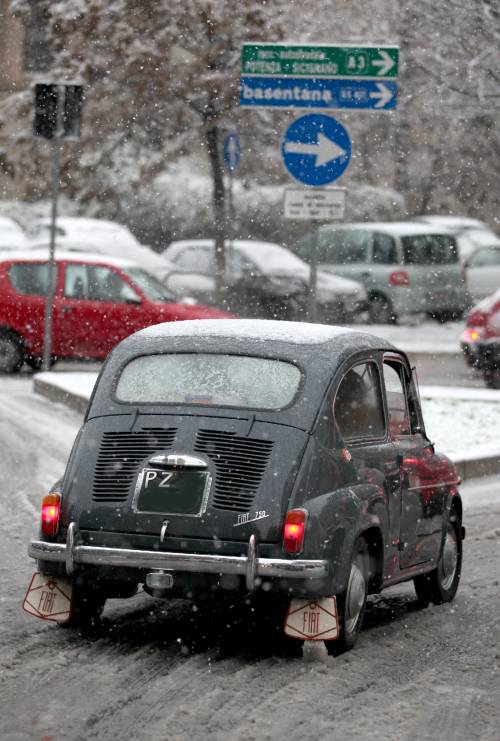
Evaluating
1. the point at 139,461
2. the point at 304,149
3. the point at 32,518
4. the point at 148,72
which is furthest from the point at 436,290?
the point at 139,461

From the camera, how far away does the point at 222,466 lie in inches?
280

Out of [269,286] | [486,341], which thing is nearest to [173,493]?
[486,341]

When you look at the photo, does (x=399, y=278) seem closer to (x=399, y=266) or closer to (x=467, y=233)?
(x=399, y=266)

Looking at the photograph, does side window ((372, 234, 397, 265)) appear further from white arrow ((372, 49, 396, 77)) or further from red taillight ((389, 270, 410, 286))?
white arrow ((372, 49, 396, 77))

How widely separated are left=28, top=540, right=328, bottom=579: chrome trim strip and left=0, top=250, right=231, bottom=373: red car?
14095 millimetres

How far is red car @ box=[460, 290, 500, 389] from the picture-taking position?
2062 centimetres

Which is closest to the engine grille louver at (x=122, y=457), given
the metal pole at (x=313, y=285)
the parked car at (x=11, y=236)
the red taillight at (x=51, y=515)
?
the red taillight at (x=51, y=515)

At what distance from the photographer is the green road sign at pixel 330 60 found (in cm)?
1484

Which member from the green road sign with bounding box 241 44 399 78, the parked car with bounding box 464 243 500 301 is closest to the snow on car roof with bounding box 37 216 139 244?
the parked car with bounding box 464 243 500 301

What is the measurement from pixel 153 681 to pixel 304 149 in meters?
8.84

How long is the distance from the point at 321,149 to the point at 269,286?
45.1 ft

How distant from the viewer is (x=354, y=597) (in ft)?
24.0

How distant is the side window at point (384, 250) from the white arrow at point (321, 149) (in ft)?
46.8

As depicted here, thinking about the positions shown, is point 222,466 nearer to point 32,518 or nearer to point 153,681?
point 153,681
